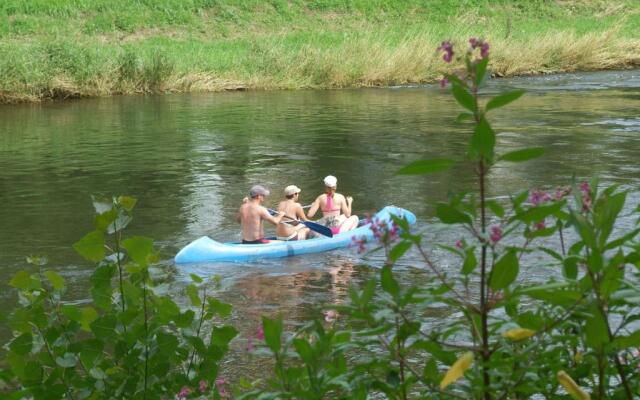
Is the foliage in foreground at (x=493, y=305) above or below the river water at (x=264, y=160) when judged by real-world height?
above

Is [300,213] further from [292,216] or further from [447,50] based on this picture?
[447,50]

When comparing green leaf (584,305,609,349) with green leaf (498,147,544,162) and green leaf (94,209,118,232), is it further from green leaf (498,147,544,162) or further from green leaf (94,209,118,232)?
green leaf (94,209,118,232)

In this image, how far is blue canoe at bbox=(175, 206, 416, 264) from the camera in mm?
10000

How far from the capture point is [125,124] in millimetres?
21156

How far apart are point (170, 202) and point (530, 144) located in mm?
6607

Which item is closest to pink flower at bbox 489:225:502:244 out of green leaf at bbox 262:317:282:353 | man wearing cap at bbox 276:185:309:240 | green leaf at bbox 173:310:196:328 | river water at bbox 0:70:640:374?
green leaf at bbox 262:317:282:353

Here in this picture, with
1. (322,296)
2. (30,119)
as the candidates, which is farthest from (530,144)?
(30,119)

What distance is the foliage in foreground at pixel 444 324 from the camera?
208cm

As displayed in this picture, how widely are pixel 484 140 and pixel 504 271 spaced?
27cm

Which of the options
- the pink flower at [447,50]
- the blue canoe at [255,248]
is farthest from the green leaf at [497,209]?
the blue canoe at [255,248]

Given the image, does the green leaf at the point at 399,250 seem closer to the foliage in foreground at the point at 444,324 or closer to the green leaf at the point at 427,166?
the foliage in foreground at the point at 444,324

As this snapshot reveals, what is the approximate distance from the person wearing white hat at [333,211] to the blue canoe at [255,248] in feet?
1.10

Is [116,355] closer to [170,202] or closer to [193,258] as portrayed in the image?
[193,258]

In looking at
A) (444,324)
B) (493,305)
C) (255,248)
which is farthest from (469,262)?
(255,248)
